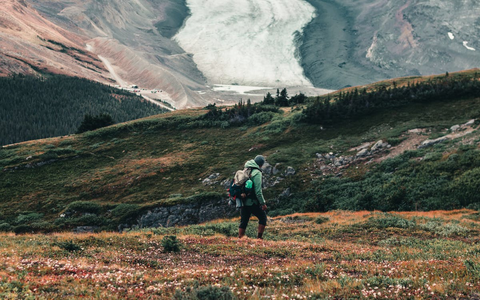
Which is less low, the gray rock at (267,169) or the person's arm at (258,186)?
the person's arm at (258,186)

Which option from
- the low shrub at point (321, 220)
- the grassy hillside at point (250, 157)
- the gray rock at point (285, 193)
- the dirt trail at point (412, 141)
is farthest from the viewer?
the dirt trail at point (412, 141)

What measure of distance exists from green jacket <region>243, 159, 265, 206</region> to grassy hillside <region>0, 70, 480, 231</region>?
48.8 ft

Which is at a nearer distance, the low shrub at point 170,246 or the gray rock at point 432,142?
the low shrub at point 170,246

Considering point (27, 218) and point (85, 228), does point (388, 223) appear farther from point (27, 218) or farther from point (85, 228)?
point (27, 218)

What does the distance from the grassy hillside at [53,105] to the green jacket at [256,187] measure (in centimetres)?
15341

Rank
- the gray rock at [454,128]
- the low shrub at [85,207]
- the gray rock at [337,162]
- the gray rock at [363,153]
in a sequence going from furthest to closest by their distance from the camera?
1. the gray rock at [363,153]
2. the gray rock at [337,162]
3. the gray rock at [454,128]
4. the low shrub at [85,207]

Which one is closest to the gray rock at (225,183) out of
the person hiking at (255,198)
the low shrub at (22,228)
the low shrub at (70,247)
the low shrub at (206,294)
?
the low shrub at (22,228)

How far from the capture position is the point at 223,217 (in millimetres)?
29562

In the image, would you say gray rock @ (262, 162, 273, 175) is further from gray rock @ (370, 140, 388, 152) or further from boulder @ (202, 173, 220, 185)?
gray rock @ (370, 140, 388, 152)

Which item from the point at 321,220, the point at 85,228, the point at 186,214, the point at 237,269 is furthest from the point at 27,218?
the point at 237,269

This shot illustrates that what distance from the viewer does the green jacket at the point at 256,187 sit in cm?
1332

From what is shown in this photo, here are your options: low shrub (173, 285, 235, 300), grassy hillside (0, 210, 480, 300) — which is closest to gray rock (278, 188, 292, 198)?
grassy hillside (0, 210, 480, 300)

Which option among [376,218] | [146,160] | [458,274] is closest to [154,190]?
[146,160]

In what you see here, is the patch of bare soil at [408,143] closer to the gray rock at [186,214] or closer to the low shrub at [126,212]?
the gray rock at [186,214]
